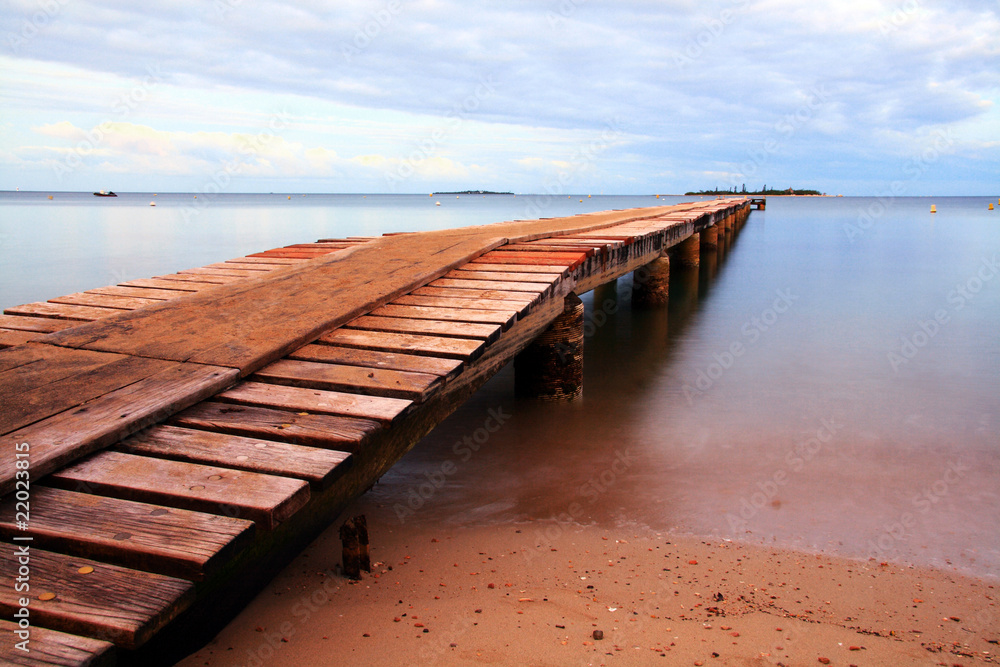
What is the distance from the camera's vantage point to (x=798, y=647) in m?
2.89

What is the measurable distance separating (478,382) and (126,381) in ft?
6.94

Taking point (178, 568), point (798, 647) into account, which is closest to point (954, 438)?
point (798, 647)

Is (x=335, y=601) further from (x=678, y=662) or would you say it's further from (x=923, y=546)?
(x=923, y=546)

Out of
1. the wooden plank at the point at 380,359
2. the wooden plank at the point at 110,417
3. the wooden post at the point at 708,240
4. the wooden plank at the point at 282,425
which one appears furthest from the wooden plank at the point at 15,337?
the wooden post at the point at 708,240

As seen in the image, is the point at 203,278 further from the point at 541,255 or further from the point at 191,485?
the point at 191,485

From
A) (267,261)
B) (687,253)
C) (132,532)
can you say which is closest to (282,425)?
(132,532)

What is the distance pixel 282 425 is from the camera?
8.39ft

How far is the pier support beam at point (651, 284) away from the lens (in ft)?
41.0

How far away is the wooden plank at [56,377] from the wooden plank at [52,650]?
3.21 feet

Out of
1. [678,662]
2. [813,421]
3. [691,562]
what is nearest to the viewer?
[678,662]

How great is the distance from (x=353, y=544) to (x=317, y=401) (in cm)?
99

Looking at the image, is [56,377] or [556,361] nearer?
[56,377]

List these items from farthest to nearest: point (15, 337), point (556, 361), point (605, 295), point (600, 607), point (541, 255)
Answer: point (605, 295) → point (556, 361) → point (541, 255) → point (15, 337) → point (600, 607)

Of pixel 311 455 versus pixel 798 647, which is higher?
pixel 311 455
